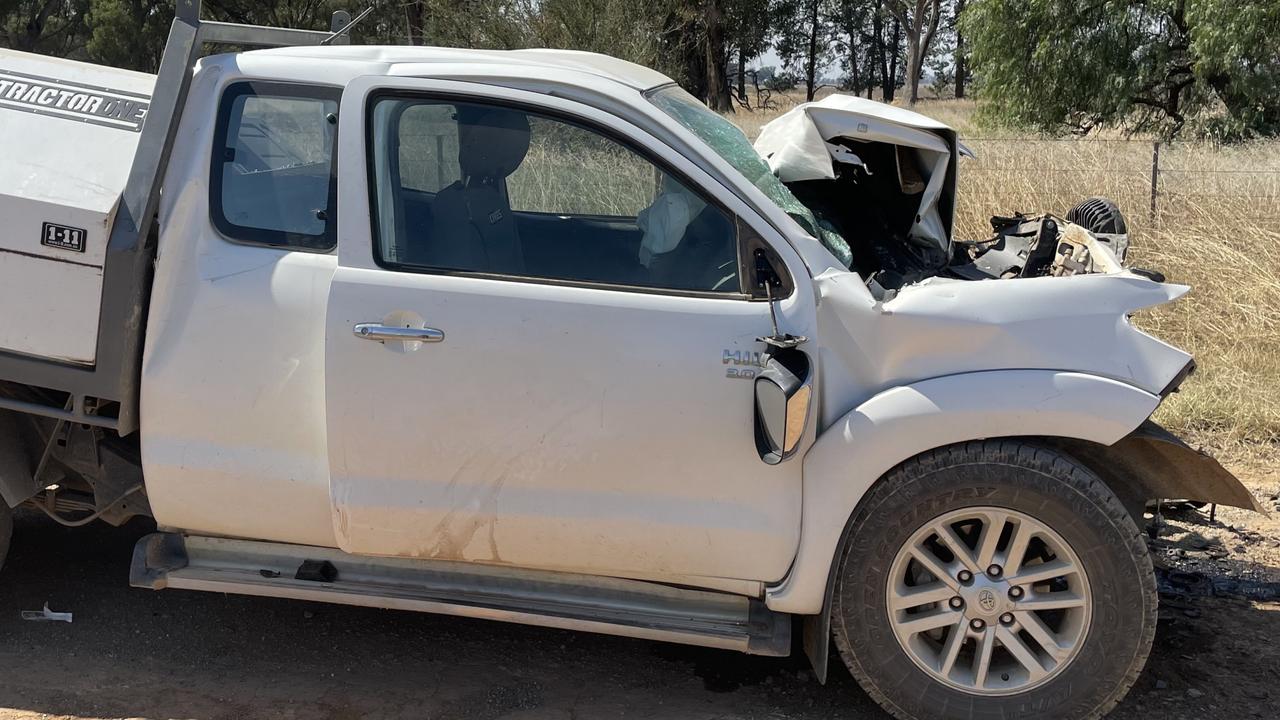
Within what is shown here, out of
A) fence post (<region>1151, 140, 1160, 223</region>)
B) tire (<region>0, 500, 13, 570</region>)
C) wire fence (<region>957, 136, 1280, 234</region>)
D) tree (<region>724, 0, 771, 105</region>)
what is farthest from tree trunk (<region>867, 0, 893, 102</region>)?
tire (<region>0, 500, 13, 570</region>)

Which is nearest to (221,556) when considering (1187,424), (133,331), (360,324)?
(133,331)

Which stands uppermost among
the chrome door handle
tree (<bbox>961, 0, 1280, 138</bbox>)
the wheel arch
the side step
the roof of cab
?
tree (<bbox>961, 0, 1280, 138</bbox>)

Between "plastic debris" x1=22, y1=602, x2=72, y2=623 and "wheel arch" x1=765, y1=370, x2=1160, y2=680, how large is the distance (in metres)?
2.78

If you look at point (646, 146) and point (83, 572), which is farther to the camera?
point (83, 572)

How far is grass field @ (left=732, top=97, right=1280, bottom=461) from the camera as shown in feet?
21.5

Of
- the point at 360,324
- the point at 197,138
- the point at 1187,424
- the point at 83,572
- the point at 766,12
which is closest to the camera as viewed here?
the point at 360,324

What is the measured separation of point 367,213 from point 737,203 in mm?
1123

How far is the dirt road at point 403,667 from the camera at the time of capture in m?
3.67

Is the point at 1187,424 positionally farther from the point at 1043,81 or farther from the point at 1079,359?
the point at 1043,81

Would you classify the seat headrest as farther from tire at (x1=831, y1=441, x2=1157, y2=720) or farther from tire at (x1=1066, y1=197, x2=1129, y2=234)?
tire at (x1=1066, y1=197, x2=1129, y2=234)

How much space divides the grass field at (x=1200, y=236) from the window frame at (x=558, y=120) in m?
4.11

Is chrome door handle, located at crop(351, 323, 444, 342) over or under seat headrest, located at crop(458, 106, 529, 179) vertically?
under

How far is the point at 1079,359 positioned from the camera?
333cm

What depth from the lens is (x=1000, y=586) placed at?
3381 mm
